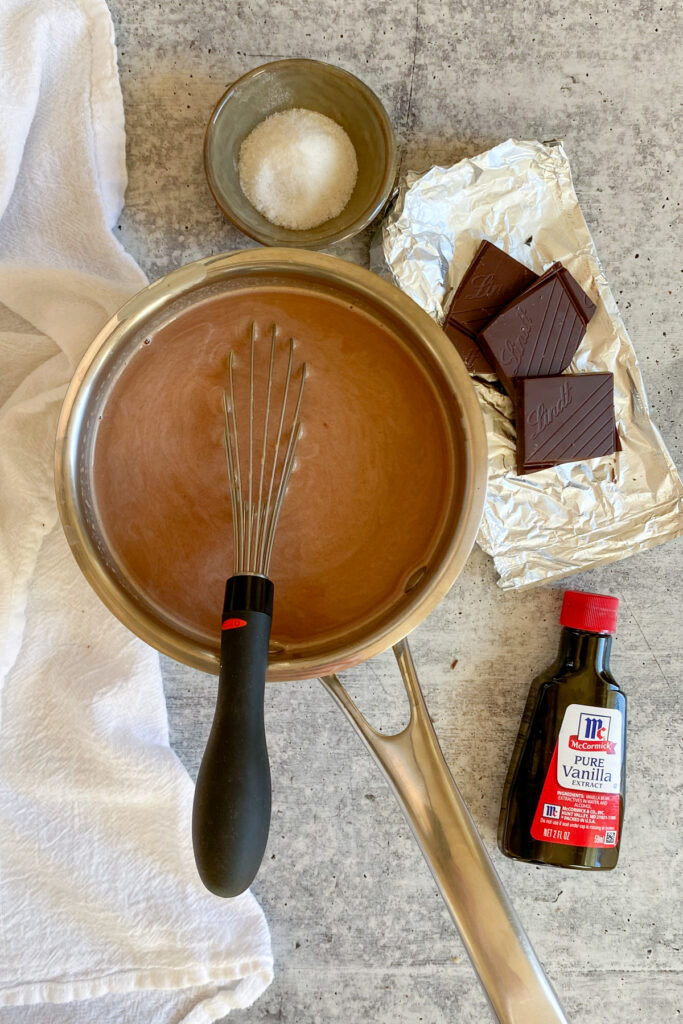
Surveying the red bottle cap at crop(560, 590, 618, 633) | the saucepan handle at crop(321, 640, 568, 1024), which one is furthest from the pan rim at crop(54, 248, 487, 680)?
the red bottle cap at crop(560, 590, 618, 633)

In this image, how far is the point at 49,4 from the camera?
71 cm

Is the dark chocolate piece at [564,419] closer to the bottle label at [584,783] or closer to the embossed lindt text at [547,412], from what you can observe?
the embossed lindt text at [547,412]

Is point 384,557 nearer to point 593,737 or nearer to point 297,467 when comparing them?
point 297,467

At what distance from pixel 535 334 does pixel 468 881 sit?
466mm

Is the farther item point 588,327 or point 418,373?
point 588,327

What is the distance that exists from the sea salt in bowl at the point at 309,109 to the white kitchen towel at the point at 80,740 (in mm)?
112

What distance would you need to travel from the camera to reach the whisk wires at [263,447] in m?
0.58

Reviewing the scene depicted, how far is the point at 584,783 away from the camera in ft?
2.38

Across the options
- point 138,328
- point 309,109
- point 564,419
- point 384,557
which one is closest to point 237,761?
point 384,557

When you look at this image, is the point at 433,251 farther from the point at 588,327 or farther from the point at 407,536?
the point at 407,536

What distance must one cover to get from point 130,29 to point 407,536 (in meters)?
0.57

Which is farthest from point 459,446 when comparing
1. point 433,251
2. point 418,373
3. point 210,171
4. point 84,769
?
point 84,769

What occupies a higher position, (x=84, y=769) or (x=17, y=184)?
(x=17, y=184)

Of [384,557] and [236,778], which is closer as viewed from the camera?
[236,778]
